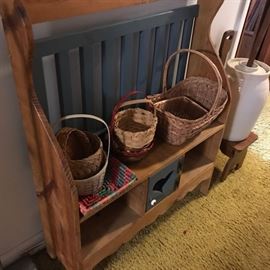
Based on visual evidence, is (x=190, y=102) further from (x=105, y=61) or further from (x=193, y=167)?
(x=105, y=61)

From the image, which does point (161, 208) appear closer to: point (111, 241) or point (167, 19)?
point (111, 241)

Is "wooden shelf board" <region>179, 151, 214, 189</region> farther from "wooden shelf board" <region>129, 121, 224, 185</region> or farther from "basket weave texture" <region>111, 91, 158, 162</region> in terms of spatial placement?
"basket weave texture" <region>111, 91, 158, 162</region>

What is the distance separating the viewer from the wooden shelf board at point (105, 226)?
0.98m

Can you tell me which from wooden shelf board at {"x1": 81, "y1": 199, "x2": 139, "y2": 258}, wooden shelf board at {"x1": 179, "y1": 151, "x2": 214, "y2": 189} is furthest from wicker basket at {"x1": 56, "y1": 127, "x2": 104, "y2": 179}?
wooden shelf board at {"x1": 179, "y1": 151, "x2": 214, "y2": 189}

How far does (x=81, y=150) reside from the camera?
97 centimetres

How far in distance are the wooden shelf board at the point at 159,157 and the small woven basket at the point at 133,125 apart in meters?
0.07

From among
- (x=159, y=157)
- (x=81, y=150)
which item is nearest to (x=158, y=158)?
(x=159, y=157)

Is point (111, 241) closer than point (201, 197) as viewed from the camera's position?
Yes

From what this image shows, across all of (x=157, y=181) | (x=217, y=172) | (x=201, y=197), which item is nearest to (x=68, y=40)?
(x=157, y=181)

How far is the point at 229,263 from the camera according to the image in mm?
1189

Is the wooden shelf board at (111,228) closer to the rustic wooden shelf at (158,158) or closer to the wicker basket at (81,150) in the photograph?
the rustic wooden shelf at (158,158)

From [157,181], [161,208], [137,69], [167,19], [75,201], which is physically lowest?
[161,208]

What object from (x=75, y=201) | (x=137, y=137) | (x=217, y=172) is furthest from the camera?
(x=217, y=172)

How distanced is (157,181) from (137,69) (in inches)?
15.8
